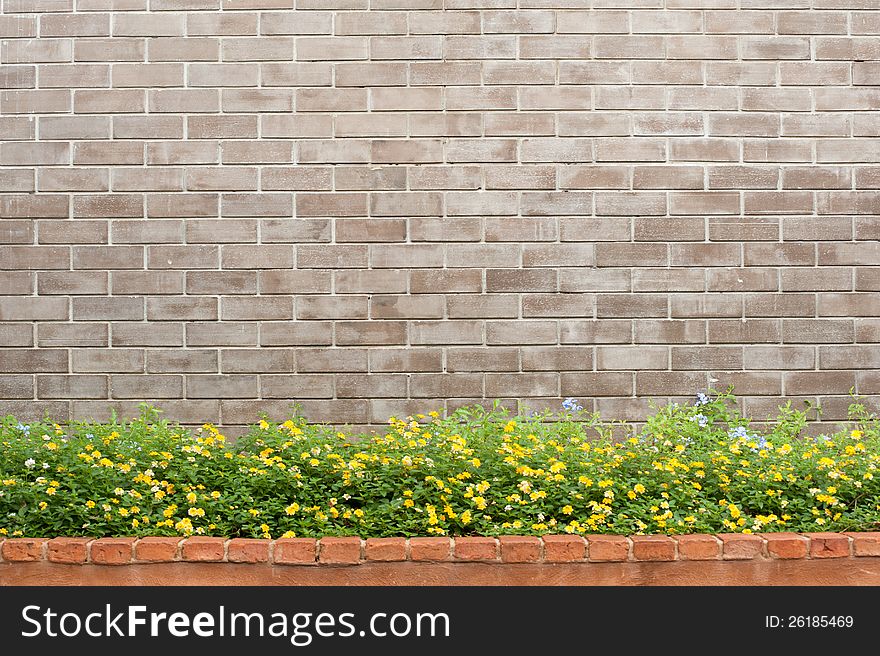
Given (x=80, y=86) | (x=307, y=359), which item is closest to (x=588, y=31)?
(x=307, y=359)

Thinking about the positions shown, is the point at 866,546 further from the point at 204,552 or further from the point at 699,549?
the point at 204,552

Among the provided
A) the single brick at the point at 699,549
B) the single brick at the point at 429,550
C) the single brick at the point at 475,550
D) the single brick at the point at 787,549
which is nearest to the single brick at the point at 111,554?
the single brick at the point at 429,550

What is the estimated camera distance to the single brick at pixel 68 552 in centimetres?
324

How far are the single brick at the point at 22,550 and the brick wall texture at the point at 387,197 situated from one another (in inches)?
71.6

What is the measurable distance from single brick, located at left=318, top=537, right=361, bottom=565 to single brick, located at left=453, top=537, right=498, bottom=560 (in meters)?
0.41

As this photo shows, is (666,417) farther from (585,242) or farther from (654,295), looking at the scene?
(585,242)

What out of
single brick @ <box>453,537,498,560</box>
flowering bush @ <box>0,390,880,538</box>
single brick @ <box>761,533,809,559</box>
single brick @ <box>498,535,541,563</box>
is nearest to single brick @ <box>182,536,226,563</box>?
flowering bush @ <box>0,390,880,538</box>

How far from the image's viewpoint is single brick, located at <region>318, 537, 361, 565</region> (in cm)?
325

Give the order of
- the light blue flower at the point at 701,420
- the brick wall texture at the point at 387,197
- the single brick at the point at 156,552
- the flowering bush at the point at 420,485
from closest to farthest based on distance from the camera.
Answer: the single brick at the point at 156,552, the flowering bush at the point at 420,485, the light blue flower at the point at 701,420, the brick wall texture at the point at 387,197

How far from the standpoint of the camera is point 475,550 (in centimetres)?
327

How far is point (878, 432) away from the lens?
4.43 meters

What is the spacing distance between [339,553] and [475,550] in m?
0.56

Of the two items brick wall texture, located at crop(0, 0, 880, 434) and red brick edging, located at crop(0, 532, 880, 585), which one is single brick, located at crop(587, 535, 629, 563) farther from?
brick wall texture, located at crop(0, 0, 880, 434)

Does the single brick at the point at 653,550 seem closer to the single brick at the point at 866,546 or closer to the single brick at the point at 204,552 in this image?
the single brick at the point at 866,546
